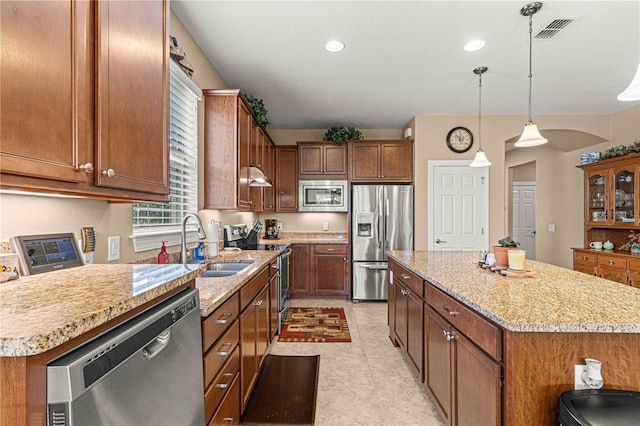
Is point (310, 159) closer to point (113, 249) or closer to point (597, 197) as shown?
point (113, 249)

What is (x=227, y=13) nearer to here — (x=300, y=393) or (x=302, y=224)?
(x=300, y=393)

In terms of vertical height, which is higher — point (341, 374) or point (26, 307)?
point (26, 307)

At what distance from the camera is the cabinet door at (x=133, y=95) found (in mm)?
1094

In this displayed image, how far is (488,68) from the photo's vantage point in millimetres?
3178

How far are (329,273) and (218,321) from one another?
3.46 meters

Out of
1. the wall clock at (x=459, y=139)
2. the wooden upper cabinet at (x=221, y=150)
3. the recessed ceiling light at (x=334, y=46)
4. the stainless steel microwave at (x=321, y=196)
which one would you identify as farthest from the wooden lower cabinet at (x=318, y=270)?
the recessed ceiling light at (x=334, y=46)

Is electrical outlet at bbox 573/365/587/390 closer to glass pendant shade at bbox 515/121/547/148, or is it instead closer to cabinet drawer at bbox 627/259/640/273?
glass pendant shade at bbox 515/121/547/148

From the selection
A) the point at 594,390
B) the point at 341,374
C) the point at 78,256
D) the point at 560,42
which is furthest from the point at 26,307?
the point at 560,42

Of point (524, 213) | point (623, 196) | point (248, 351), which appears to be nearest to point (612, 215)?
point (623, 196)

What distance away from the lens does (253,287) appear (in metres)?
2.13

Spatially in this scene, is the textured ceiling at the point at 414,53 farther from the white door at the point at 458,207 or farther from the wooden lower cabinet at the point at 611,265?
the wooden lower cabinet at the point at 611,265

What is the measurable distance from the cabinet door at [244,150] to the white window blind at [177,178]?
0.39m

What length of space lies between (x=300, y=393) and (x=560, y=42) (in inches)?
142

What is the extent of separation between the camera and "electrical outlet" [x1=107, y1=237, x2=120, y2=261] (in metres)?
1.60
